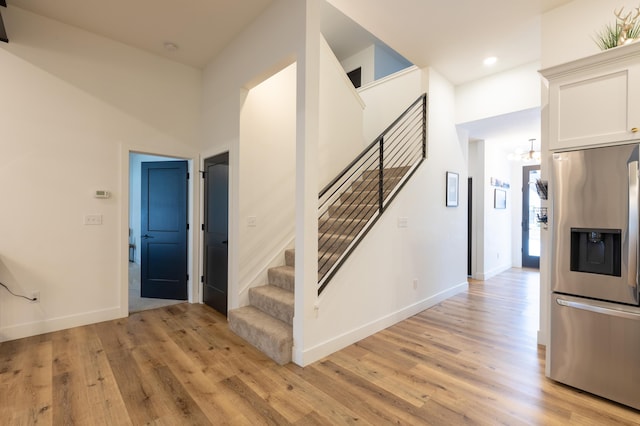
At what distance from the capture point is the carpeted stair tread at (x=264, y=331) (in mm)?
2602

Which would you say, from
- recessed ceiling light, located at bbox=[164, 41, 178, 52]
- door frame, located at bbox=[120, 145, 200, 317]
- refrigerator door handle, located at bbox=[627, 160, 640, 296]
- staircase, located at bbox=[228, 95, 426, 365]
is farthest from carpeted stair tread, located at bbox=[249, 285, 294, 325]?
recessed ceiling light, located at bbox=[164, 41, 178, 52]

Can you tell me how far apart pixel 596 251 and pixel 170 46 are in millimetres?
5027

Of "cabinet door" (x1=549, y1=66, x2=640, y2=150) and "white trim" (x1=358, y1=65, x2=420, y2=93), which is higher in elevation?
"white trim" (x1=358, y1=65, x2=420, y2=93)

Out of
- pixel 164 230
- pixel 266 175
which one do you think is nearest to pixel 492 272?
pixel 266 175

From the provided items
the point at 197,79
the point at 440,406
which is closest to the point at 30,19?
the point at 197,79

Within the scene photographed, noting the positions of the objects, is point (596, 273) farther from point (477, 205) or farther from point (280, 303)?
point (477, 205)

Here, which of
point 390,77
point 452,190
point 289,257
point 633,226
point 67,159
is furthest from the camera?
point 390,77

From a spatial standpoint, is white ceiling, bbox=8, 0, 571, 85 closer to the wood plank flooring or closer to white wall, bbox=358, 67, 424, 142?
white wall, bbox=358, 67, 424, 142

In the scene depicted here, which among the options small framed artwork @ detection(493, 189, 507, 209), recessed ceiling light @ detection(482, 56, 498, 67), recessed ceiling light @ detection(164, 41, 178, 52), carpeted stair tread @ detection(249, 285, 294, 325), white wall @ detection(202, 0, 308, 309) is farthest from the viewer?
small framed artwork @ detection(493, 189, 507, 209)

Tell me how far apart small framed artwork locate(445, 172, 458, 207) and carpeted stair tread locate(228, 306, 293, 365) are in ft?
10.3

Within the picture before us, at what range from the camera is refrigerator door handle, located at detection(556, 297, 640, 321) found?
199 cm

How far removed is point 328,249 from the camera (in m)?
3.11

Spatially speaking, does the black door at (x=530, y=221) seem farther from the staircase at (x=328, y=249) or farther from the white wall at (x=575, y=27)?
the white wall at (x=575, y=27)

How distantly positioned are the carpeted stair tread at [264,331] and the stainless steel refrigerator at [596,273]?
2.22 meters
